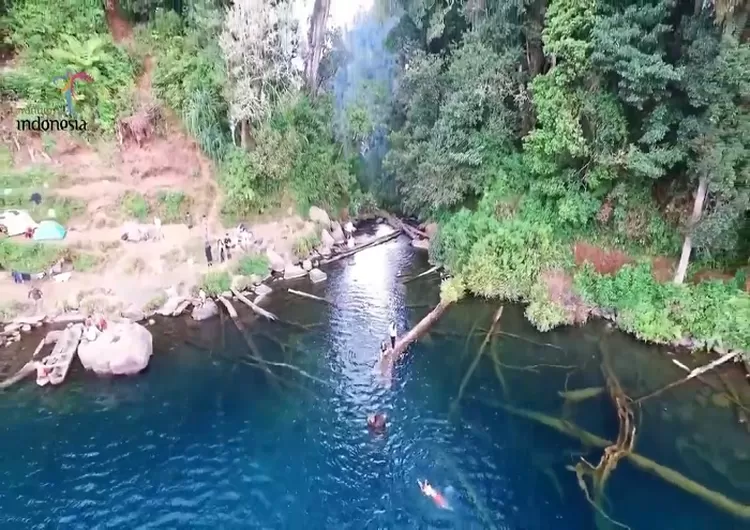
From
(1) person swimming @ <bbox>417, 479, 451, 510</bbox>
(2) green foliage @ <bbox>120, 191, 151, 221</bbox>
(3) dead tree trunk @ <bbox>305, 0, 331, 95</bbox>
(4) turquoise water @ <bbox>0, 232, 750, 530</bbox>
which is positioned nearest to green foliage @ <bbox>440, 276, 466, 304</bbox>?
(4) turquoise water @ <bbox>0, 232, 750, 530</bbox>

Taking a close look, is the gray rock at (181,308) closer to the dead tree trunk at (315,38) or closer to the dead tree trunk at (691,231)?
the dead tree trunk at (315,38)

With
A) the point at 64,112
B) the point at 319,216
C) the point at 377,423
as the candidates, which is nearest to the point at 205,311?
the point at 319,216

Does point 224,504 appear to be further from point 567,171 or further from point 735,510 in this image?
point 567,171

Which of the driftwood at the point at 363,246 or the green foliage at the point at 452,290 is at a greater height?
the driftwood at the point at 363,246

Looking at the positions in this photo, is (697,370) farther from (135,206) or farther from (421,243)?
(135,206)

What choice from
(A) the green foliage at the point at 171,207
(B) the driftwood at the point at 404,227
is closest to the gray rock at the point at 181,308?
(A) the green foliage at the point at 171,207

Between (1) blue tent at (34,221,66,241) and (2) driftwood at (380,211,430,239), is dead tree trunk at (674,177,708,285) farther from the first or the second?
(1) blue tent at (34,221,66,241)
